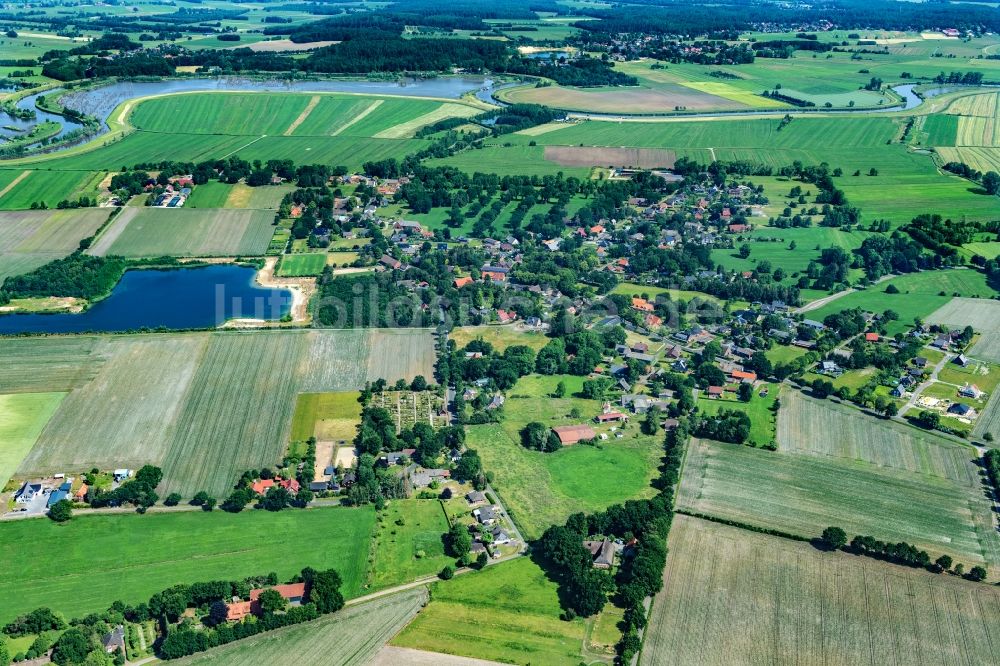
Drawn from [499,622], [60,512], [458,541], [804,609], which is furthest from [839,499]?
[60,512]

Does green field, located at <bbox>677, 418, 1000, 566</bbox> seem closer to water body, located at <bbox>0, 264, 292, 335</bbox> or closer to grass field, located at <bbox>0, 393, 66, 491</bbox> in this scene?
water body, located at <bbox>0, 264, 292, 335</bbox>

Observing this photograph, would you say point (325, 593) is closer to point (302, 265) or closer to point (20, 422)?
point (20, 422)

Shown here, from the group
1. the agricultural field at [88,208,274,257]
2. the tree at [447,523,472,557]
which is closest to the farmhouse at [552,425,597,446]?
the tree at [447,523,472,557]

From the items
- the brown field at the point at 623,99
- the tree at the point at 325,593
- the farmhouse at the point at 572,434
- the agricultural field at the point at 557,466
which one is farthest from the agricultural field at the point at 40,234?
the brown field at the point at 623,99

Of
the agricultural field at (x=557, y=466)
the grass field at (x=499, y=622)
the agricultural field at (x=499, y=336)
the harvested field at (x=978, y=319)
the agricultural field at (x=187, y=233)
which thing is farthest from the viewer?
the agricultural field at (x=187, y=233)

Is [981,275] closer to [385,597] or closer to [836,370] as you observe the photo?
[836,370]

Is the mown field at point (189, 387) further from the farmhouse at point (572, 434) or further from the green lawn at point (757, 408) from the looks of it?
the green lawn at point (757, 408)
